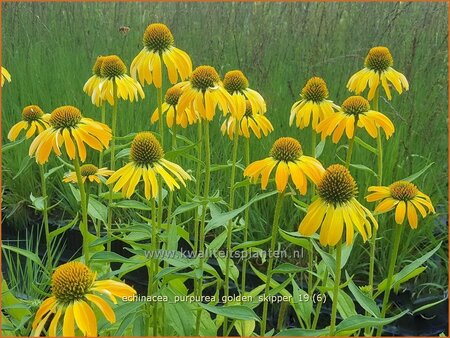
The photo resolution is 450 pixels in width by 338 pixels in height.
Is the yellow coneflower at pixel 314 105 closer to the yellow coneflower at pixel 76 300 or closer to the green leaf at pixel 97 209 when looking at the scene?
the green leaf at pixel 97 209

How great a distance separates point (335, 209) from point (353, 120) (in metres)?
0.37

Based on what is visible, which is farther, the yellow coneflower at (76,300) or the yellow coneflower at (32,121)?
the yellow coneflower at (32,121)

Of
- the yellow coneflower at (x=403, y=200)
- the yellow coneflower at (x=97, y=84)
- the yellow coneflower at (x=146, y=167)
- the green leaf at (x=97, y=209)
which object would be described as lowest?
the green leaf at (x=97, y=209)

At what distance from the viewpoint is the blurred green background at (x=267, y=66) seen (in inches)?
87.4

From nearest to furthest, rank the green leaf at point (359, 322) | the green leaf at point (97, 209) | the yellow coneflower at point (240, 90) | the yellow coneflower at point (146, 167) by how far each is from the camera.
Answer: the green leaf at point (359, 322), the yellow coneflower at point (146, 167), the yellow coneflower at point (240, 90), the green leaf at point (97, 209)

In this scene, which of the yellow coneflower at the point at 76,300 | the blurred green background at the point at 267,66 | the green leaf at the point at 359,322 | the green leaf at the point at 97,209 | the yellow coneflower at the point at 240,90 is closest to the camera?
the yellow coneflower at the point at 76,300

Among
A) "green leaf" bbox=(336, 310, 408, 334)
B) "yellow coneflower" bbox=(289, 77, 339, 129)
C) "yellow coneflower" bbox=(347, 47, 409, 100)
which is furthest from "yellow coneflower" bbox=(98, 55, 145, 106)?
"green leaf" bbox=(336, 310, 408, 334)

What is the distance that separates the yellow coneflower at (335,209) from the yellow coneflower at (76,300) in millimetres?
358

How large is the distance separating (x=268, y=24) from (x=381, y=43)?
81 cm

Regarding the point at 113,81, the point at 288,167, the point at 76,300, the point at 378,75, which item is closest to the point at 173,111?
the point at 113,81

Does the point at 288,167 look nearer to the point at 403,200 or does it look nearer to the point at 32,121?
the point at 403,200

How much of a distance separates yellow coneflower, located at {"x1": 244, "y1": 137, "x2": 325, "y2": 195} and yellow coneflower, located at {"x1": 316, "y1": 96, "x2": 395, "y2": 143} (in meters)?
0.18

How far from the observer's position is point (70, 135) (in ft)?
3.85

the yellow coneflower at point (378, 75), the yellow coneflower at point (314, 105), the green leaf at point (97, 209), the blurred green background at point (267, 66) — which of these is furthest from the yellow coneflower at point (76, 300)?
the blurred green background at point (267, 66)
